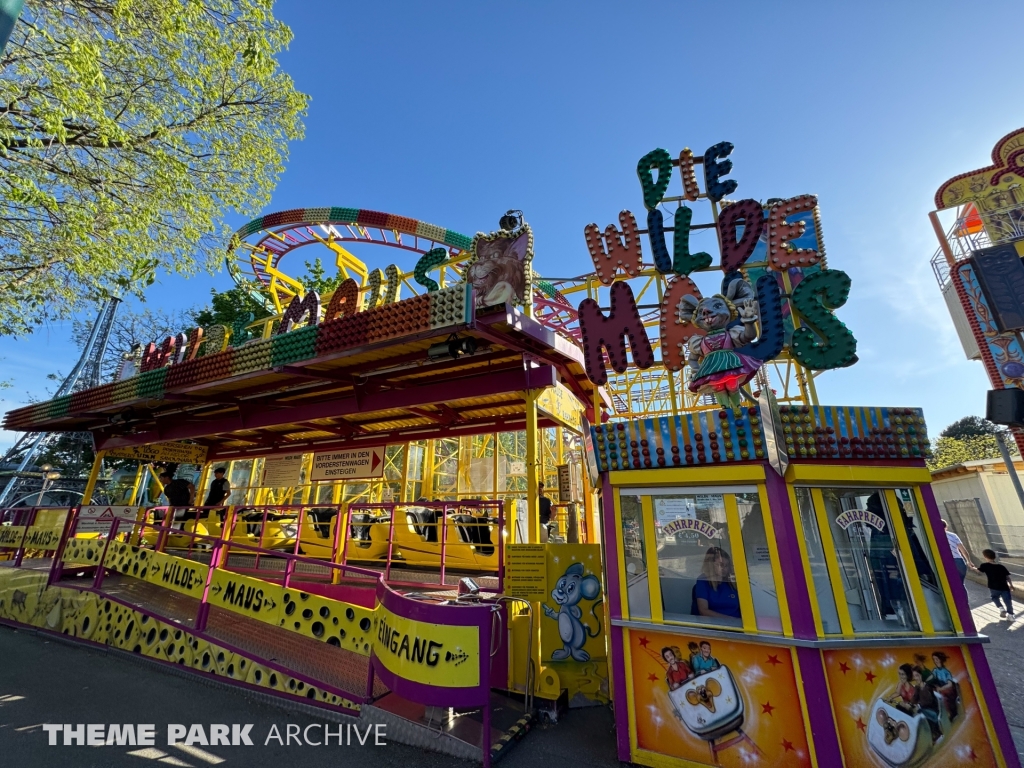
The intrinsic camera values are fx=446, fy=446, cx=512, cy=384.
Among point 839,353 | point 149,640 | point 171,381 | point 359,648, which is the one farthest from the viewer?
point 171,381

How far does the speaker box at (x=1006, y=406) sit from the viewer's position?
7.93 meters

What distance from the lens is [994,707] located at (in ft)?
11.3

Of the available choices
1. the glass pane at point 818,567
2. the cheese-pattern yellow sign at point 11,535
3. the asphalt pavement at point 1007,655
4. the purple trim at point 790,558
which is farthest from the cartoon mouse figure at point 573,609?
the cheese-pattern yellow sign at point 11,535

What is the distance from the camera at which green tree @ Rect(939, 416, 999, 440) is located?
50844mm

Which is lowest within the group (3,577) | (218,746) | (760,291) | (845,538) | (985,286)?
(218,746)

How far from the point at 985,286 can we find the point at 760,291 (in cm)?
1529

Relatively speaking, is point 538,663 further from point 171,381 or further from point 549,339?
point 171,381

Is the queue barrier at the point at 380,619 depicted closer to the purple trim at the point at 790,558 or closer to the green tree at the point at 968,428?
the purple trim at the point at 790,558

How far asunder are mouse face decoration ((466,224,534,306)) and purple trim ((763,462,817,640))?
3.30 m

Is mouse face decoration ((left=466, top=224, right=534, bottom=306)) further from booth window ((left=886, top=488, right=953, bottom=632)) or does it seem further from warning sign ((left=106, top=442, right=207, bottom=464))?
warning sign ((left=106, top=442, right=207, bottom=464))

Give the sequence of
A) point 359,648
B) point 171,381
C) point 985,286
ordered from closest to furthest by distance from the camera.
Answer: point 359,648
point 171,381
point 985,286

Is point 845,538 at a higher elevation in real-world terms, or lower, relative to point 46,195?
lower

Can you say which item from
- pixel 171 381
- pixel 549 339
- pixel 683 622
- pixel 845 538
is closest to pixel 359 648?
pixel 683 622

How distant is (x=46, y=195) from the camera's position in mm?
6219
